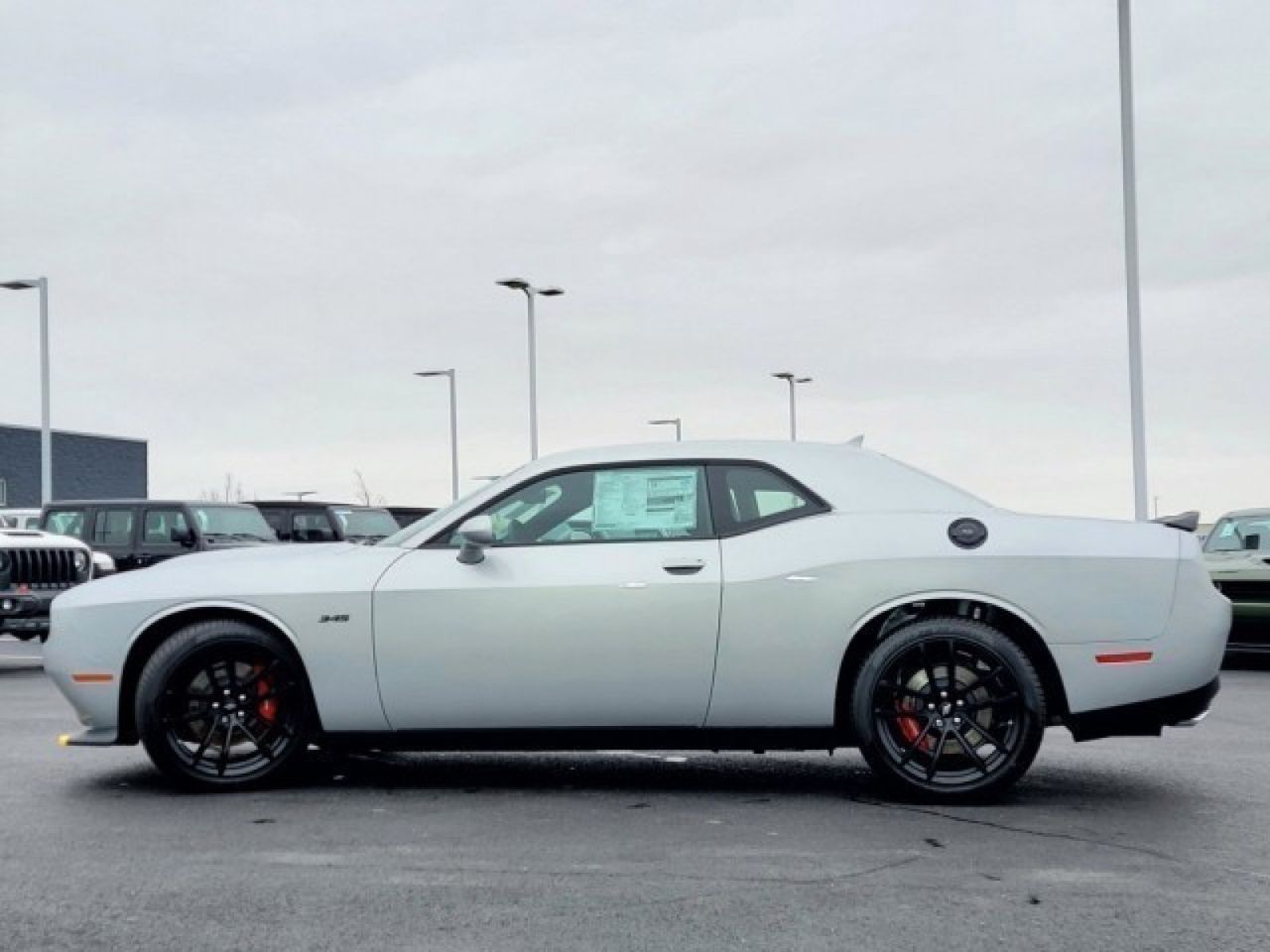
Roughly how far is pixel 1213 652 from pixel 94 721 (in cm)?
491

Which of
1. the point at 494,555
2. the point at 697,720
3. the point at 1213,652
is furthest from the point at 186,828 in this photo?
the point at 1213,652

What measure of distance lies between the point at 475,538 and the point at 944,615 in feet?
6.60

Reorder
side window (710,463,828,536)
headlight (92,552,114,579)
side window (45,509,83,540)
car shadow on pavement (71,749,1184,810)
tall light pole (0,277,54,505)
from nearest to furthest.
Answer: side window (710,463,828,536) → car shadow on pavement (71,749,1184,810) → headlight (92,552,114,579) → side window (45,509,83,540) → tall light pole (0,277,54,505)

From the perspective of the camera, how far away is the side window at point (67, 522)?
19359 mm

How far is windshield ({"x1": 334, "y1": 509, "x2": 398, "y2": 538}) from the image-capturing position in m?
23.5

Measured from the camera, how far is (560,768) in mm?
7562

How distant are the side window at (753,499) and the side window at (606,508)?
0.08m

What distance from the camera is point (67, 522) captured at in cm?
1939

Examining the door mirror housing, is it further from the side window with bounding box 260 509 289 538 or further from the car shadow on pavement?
the car shadow on pavement

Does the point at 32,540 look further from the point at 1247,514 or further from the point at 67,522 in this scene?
the point at 1247,514

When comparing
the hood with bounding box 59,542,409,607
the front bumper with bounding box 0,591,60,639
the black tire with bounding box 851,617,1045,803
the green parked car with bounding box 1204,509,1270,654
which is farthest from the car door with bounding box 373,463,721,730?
the front bumper with bounding box 0,591,60,639

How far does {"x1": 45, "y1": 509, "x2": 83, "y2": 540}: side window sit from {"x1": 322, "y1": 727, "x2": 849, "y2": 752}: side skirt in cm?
1398

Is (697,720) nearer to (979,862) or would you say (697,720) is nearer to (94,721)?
(979,862)

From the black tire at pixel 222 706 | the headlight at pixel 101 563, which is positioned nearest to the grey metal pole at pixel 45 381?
the headlight at pixel 101 563
